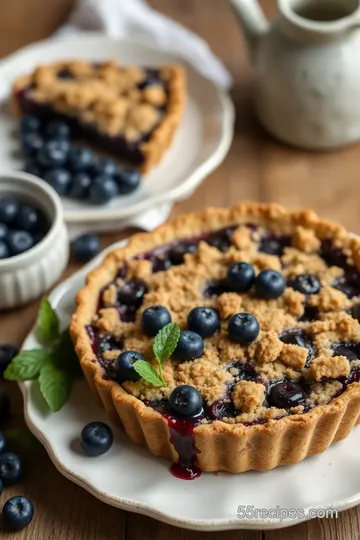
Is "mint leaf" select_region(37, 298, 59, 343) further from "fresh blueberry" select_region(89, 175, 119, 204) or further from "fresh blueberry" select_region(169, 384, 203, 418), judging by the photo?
"fresh blueberry" select_region(89, 175, 119, 204)

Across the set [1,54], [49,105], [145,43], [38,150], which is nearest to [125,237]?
[38,150]

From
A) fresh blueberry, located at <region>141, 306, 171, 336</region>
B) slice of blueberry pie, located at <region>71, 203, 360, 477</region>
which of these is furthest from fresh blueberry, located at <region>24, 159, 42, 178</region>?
fresh blueberry, located at <region>141, 306, 171, 336</region>

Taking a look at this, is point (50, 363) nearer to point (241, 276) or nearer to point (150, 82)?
point (241, 276)

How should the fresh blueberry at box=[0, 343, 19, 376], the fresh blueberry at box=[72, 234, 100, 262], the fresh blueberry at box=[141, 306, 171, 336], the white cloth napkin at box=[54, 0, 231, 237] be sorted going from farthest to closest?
the white cloth napkin at box=[54, 0, 231, 237] → the fresh blueberry at box=[72, 234, 100, 262] → the fresh blueberry at box=[0, 343, 19, 376] → the fresh blueberry at box=[141, 306, 171, 336]

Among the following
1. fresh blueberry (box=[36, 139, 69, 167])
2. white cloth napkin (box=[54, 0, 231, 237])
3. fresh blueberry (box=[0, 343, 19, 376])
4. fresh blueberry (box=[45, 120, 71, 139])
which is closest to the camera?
fresh blueberry (box=[0, 343, 19, 376])

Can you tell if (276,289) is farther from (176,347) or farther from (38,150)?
(38,150)

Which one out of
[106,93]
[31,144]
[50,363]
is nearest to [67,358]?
[50,363]
